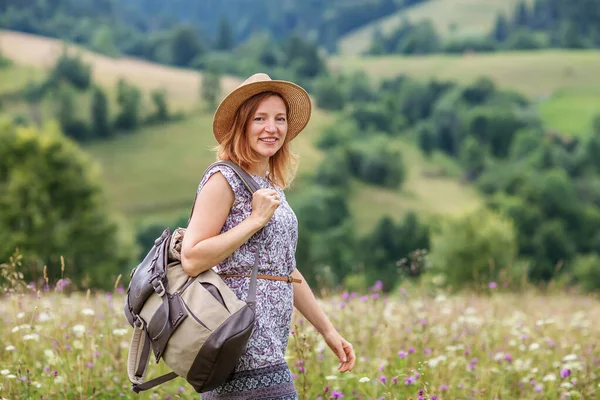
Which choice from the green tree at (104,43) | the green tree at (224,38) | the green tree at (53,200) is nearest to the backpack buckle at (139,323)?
the green tree at (53,200)

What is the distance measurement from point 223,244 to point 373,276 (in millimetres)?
59567

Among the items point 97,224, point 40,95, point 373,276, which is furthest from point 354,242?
point 40,95

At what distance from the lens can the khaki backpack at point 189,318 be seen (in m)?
2.72

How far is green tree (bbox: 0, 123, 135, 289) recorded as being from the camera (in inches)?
1366

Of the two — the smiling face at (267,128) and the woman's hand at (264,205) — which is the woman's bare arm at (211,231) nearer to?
the woman's hand at (264,205)

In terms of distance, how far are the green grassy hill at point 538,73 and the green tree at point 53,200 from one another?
295 feet

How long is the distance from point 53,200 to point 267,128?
1372 inches

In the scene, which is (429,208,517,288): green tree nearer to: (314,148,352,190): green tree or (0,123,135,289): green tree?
(0,123,135,289): green tree

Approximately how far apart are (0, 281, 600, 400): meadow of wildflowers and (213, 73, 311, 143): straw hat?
1.25m

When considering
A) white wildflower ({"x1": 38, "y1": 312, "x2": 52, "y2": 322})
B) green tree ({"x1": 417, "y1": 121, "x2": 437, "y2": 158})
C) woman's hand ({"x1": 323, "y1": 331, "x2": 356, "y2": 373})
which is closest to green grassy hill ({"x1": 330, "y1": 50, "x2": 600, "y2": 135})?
green tree ({"x1": 417, "y1": 121, "x2": 437, "y2": 158})

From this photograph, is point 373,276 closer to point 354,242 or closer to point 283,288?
point 354,242

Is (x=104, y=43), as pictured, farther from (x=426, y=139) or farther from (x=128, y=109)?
(x=426, y=139)

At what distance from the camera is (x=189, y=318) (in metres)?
2.73

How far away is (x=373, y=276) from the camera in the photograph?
2434 inches
